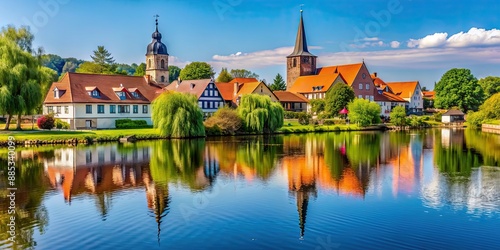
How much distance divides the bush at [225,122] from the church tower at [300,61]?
1513 inches

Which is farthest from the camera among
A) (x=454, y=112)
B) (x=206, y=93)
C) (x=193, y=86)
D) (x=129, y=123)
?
(x=454, y=112)

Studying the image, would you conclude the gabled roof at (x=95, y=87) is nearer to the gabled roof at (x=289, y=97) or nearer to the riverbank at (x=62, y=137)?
the riverbank at (x=62, y=137)

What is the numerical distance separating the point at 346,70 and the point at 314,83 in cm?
725

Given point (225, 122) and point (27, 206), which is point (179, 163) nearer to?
point (27, 206)

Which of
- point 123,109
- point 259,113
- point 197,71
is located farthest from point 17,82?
point 197,71

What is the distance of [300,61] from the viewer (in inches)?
3300

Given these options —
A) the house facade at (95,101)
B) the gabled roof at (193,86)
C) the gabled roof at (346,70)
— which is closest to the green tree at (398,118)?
the gabled roof at (346,70)

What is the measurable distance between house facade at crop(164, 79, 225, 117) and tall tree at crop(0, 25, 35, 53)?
16.3 m

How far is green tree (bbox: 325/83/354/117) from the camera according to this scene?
65312mm

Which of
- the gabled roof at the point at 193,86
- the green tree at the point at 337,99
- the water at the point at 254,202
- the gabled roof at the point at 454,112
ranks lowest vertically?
the water at the point at 254,202

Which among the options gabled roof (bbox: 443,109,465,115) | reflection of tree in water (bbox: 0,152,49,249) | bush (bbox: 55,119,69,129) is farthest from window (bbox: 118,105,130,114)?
gabled roof (bbox: 443,109,465,115)

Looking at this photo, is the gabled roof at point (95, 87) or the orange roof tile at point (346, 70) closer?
the gabled roof at point (95, 87)

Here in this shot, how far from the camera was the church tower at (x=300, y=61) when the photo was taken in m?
82.9

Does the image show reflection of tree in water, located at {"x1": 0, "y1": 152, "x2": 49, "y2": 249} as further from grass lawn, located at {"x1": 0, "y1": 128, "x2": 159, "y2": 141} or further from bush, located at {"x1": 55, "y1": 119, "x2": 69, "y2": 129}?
bush, located at {"x1": 55, "y1": 119, "x2": 69, "y2": 129}
